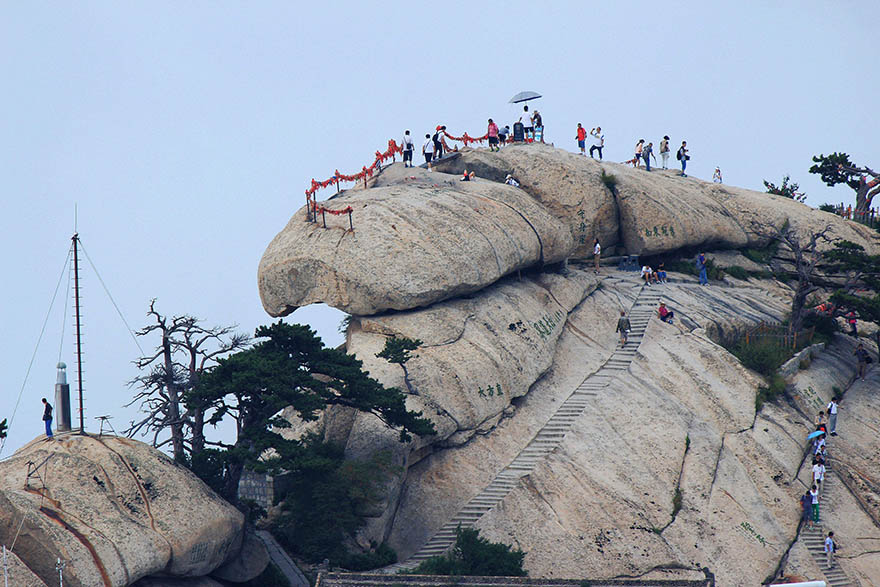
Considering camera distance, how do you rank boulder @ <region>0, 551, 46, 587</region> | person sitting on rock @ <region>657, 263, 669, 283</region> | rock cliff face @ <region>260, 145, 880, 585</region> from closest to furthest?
boulder @ <region>0, 551, 46, 587</region> < rock cliff face @ <region>260, 145, 880, 585</region> < person sitting on rock @ <region>657, 263, 669, 283</region>

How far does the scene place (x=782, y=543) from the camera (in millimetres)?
43125

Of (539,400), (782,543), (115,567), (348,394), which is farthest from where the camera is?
(539,400)

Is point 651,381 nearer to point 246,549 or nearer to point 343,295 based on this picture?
point 343,295

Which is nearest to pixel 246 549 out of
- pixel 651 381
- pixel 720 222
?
pixel 651 381

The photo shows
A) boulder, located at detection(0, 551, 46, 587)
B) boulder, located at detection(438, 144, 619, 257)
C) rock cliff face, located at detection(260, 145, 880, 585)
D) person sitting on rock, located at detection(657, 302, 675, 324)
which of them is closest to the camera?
boulder, located at detection(0, 551, 46, 587)

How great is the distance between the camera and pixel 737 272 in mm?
60844

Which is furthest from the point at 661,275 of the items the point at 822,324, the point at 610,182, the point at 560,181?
the point at 822,324

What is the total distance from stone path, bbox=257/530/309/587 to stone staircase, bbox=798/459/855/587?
61.8 feet

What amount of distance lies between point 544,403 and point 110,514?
1904 centimetres

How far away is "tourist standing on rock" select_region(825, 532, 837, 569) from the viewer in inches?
1695

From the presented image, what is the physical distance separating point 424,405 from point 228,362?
7.50m

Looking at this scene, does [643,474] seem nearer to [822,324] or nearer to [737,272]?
[822,324]

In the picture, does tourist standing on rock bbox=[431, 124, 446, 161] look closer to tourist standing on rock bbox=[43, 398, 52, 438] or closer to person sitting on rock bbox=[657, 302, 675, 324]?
person sitting on rock bbox=[657, 302, 675, 324]

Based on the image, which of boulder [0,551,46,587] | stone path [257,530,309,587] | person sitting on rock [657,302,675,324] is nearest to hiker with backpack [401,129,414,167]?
person sitting on rock [657,302,675,324]
